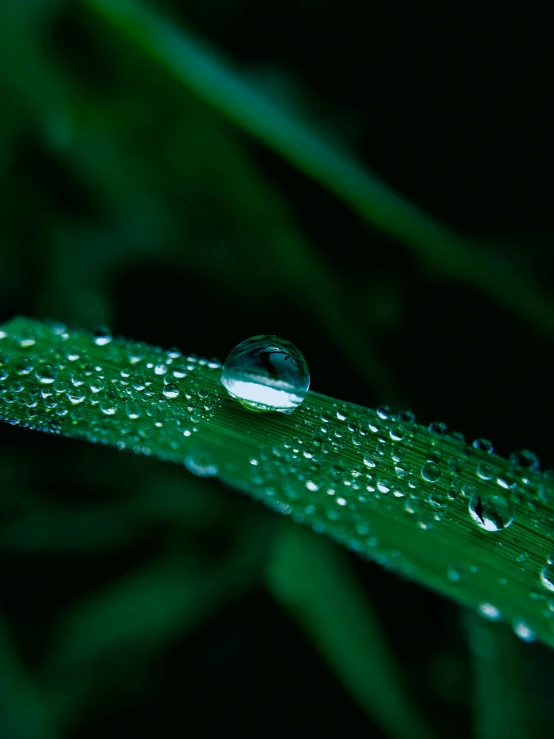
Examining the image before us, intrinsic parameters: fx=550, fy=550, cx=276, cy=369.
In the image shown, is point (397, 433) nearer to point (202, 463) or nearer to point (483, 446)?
point (483, 446)

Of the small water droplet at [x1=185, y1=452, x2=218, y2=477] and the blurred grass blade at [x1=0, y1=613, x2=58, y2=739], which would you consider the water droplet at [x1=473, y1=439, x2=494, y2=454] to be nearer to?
the small water droplet at [x1=185, y1=452, x2=218, y2=477]

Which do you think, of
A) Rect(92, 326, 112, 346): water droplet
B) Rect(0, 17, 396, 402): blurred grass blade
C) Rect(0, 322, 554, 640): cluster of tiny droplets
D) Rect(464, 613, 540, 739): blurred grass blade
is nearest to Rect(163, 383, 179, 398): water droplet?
Rect(0, 322, 554, 640): cluster of tiny droplets

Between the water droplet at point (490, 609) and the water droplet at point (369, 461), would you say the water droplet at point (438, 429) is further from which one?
the water droplet at point (490, 609)

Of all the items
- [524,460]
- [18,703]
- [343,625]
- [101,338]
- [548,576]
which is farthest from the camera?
[343,625]

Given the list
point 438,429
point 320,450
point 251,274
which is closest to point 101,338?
point 320,450

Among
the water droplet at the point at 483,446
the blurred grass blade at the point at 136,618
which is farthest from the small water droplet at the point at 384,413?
the blurred grass blade at the point at 136,618
